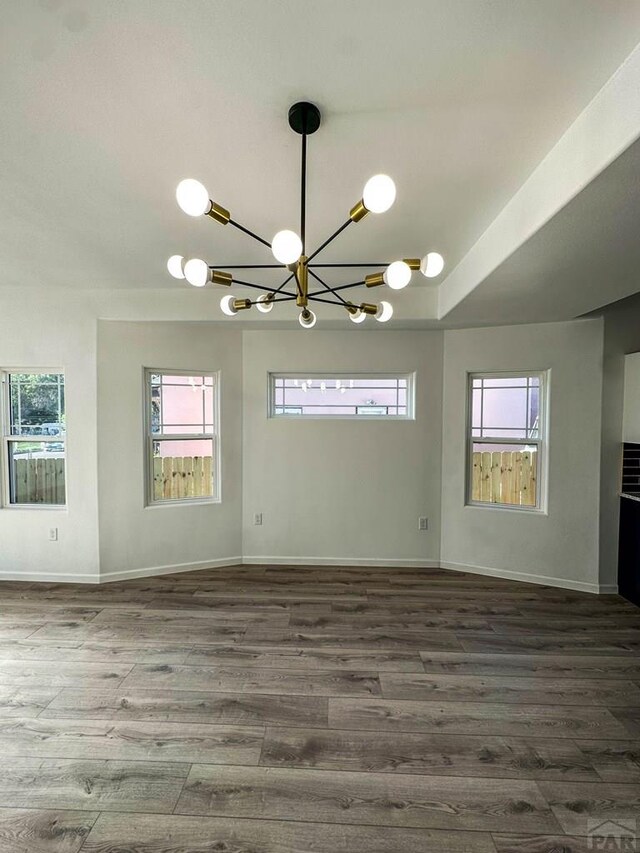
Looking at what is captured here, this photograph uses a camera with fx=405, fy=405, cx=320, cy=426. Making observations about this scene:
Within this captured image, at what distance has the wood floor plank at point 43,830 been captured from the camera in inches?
59.7

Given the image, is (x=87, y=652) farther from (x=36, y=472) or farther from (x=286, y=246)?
(x=286, y=246)

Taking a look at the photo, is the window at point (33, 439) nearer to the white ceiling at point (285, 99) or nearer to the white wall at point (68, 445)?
the white wall at point (68, 445)

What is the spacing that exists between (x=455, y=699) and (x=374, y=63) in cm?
297

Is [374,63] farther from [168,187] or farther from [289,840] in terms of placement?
[289,840]

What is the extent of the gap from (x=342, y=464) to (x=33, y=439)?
3.10 meters

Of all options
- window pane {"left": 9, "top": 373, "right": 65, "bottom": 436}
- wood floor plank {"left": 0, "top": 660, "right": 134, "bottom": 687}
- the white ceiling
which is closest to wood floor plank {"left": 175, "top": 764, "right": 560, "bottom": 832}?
wood floor plank {"left": 0, "top": 660, "right": 134, "bottom": 687}

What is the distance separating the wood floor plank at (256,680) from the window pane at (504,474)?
2445mm

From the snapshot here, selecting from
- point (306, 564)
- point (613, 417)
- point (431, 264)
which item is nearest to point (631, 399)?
point (613, 417)

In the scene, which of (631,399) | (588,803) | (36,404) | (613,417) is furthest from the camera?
(36,404)

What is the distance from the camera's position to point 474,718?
2.16 m

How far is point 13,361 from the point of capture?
3.87 m

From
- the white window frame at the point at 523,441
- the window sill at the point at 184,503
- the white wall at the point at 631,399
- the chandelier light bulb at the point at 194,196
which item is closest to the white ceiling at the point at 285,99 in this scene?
the chandelier light bulb at the point at 194,196

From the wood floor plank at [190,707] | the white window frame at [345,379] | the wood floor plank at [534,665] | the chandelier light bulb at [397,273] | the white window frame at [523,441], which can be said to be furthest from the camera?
the white window frame at [345,379]

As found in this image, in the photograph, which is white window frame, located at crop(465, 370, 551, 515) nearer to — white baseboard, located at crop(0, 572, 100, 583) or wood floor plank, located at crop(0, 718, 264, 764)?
wood floor plank, located at crop(0, 718, 264, 764)
